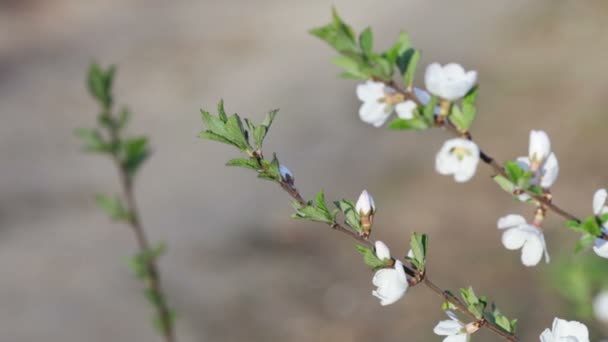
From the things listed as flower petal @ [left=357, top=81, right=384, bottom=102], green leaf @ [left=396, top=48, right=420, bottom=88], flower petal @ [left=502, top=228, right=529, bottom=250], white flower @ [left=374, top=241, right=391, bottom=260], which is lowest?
flower petal @ [left=502, top=228, right=529, bottom=250]

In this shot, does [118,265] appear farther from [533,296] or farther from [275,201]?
[533,296]

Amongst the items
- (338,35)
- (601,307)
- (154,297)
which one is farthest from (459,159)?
(601,307)

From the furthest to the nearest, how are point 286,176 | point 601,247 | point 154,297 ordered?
point 154,297
point 286,176
point 601,247

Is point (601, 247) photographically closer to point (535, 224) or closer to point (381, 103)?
point (535, 224)

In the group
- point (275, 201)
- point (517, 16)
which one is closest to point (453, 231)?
point (275, 201)

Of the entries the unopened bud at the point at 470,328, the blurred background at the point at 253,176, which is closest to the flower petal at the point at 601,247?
the unopened bud at the point at 470,328

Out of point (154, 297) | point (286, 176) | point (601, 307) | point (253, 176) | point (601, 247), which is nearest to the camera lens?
point (601, 247)

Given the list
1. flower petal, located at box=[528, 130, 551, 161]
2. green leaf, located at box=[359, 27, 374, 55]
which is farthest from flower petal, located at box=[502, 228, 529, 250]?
green leaf, located at box=[359, 27, 374, 55]

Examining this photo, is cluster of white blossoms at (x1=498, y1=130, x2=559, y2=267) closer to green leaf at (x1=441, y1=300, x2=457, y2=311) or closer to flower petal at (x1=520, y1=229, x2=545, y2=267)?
flower petal at (x1=520, y1=229, x2=545, y2=267)
